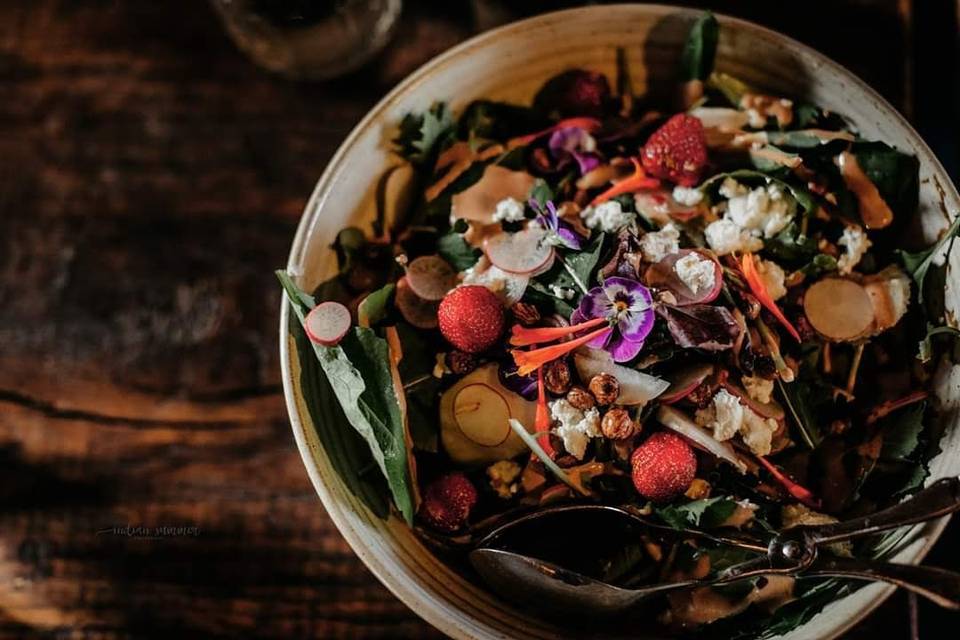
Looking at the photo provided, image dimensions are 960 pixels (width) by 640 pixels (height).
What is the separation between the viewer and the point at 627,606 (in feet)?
2.98

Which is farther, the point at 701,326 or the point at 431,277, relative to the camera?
the point at 431,277

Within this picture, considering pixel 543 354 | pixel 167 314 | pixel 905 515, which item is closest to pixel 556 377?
pixel 543 354

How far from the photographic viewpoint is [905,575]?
2.56 feet

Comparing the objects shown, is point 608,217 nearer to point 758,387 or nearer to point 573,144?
point 573,144

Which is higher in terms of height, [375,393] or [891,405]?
[891,405]

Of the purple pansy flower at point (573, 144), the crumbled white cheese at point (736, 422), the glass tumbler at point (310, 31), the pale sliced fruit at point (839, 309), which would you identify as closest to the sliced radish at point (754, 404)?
the crumbled white cheese at point (736, 422)

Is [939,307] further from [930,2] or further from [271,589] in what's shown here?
[271,589]

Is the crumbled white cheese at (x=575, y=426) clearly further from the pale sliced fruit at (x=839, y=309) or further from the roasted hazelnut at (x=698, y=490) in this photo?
the pale sliced fruit at (x=839, y=309)

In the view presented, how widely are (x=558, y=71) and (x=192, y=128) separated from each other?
587 millimetres

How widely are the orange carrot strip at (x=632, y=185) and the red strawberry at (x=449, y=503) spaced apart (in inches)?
13.9

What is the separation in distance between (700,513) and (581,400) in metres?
0.16

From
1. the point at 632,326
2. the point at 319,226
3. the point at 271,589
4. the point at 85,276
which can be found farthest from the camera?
the point at 85,276

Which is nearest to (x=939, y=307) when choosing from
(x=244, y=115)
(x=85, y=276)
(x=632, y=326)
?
(x=632, y=326)

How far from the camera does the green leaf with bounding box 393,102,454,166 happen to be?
102cm
